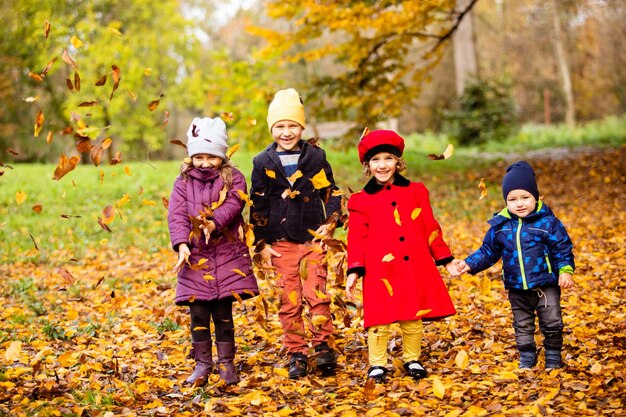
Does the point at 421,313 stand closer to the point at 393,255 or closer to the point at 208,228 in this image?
the point at 393,255

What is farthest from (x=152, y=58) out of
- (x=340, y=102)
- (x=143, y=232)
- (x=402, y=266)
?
(x=402, y=266)

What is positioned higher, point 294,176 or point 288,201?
point 294,176

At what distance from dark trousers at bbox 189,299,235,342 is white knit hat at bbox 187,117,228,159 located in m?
0.95

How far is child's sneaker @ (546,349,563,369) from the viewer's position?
170 inches

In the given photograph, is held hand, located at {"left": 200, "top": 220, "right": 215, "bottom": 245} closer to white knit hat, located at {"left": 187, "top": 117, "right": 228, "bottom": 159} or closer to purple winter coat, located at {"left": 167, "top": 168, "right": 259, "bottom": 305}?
purple winter coat, located at {"left": 167, "top": 168, "right": 259, "bottom": 305}

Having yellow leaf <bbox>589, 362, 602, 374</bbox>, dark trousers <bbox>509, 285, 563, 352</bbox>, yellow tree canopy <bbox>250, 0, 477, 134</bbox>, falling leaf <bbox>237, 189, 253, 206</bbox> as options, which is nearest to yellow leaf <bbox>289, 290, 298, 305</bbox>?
falling leaf <bbox>237, 189, 253, 206</bbox>

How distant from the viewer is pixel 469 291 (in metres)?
6.79

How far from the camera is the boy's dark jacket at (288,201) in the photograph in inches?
181

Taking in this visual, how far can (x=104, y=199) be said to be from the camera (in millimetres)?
13656

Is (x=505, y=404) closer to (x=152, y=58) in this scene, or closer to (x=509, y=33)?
(x=152, y=58)

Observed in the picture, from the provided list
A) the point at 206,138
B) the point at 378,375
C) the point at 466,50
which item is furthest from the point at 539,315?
the point at 466,50

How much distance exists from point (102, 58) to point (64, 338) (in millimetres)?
18617

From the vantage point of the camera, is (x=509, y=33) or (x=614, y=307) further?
(x=509, y=33)

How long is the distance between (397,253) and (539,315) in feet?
3.11
